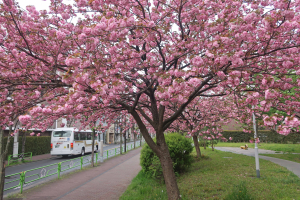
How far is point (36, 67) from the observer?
4.82 m

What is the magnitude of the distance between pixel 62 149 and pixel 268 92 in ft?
63.6

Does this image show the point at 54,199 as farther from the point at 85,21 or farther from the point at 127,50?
the point at 85,21

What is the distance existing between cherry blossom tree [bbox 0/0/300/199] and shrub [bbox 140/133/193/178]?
310cm

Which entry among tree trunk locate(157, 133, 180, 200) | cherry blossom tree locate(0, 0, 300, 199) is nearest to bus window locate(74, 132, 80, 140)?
cherry blossom tree locate(0, 0, 300, 199)

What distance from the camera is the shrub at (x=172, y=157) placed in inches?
324

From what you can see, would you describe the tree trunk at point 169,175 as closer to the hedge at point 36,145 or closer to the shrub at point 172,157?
the shrub at point 172,157

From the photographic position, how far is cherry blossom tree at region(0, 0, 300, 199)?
380 centimetres

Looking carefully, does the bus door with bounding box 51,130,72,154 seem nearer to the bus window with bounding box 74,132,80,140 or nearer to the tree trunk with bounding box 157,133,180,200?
the bus window with bounding box 74,132,80,140

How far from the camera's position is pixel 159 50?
16.6 ft

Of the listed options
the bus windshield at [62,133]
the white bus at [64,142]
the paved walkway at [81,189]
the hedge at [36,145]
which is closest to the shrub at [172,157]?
the paved walkway at [81,189]

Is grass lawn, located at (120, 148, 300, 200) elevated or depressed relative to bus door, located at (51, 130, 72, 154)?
depressed

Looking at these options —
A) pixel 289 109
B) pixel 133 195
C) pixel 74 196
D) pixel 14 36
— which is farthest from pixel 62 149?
pixel 289 109

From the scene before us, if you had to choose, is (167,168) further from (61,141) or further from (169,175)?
(61,141)

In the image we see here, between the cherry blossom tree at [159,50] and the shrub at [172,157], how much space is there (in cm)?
310
